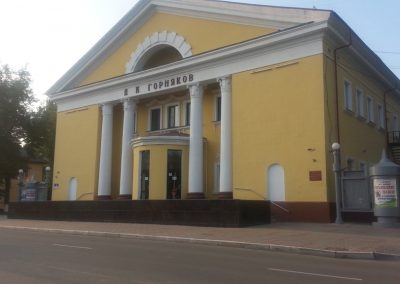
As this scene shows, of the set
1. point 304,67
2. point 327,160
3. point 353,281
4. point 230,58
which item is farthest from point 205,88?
point 353,281

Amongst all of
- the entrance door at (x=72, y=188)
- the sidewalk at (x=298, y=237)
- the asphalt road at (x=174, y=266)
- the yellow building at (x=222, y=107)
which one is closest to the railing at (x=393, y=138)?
the yellow building at (x=222, y=107)

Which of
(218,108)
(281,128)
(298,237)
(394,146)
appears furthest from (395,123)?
(298,237)

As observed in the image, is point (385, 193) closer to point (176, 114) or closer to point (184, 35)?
point (184, 35)

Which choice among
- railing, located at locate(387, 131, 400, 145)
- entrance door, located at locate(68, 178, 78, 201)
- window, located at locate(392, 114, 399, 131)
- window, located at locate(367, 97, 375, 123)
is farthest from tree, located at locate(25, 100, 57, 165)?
window, located at locate(392, 114, 399, 131)

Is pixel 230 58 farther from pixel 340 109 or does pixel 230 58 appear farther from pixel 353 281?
pixel 353 281

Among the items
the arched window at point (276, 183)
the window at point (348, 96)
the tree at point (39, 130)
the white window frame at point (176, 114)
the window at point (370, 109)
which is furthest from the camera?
the tree at point (39, 130)

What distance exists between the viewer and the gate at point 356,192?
20391 millimetres

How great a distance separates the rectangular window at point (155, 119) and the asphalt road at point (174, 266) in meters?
19.8

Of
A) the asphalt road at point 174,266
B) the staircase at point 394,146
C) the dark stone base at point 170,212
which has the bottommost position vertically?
the asphalt road at point 174,266

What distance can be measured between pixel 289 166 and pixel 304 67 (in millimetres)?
4878

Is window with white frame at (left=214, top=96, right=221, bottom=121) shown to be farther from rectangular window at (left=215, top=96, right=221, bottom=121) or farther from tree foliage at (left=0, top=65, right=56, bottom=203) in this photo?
tree foliage at (left=0, top=65, right=56, bottom=203)

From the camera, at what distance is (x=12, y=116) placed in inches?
1766

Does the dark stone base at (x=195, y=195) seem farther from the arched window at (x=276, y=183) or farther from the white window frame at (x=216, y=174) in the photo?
the arched window at (x=276, y=183)

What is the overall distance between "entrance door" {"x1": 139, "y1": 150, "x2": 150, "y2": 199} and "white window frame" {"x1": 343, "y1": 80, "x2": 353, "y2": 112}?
37.3 feet
